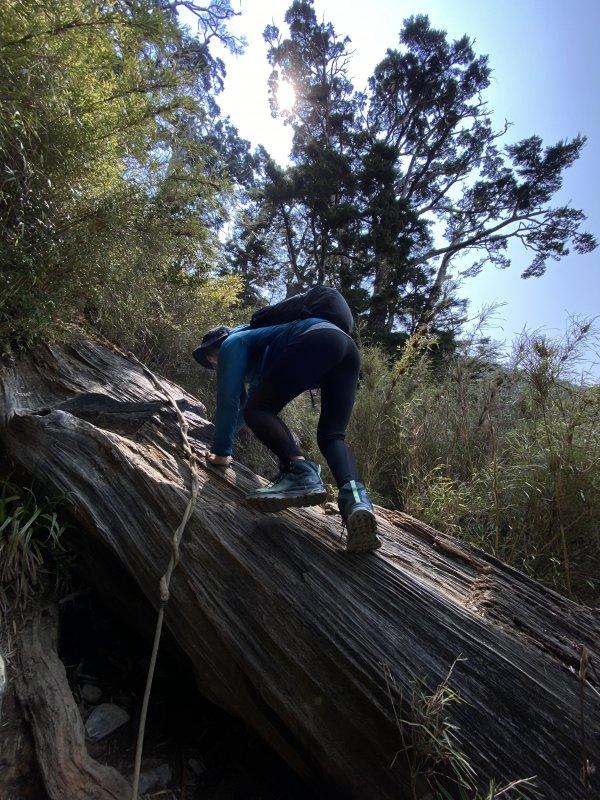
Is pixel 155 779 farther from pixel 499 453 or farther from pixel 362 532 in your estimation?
pixel 499 453

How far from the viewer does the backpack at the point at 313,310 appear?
2.20 metres

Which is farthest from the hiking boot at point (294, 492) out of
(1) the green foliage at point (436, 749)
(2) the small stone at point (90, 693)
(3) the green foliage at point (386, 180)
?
(3) the green foliage at point (386, 180)

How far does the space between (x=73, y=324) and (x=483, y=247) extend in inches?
583

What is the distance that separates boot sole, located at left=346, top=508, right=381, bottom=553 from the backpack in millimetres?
990

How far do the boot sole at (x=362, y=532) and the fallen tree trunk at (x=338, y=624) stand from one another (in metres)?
0.07

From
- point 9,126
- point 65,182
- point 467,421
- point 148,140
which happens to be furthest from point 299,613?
point 148,140

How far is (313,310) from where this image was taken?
2.25 meters

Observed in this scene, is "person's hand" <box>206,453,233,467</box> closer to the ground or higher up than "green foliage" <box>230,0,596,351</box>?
closer to the ground

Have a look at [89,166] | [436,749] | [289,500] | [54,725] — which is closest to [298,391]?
[289,500]

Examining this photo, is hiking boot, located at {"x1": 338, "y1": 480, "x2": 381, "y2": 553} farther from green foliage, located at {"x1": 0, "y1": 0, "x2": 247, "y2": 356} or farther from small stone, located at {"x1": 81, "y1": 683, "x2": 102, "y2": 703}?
green foliage, located at {"x1": 0, "y1": 0, "x2": 247, "y2": 356}

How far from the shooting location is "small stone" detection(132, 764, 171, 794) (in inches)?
66.8

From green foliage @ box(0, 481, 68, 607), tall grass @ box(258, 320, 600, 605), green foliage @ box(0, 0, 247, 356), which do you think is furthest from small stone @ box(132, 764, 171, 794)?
green foliage @ box(0, 0, 247, 356)

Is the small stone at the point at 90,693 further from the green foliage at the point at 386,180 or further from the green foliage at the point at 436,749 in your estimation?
the green foliage at the point at 386,180

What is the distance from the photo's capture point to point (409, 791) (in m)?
1.35
